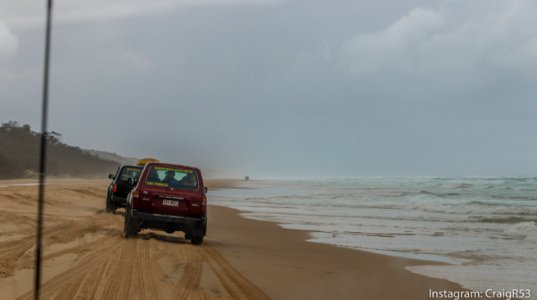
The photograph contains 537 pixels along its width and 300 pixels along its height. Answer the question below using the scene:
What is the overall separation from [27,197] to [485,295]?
20.4 metres

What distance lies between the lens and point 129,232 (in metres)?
14.2

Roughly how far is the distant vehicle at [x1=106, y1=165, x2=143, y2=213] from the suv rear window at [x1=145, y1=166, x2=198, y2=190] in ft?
27.2

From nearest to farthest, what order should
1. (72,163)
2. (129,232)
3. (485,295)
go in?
(485,295)
(129,232)
(72,163)

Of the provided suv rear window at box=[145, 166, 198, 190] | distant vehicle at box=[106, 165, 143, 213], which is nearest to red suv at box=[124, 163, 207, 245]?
suv rear window at box=[145, 166, 198, 190]

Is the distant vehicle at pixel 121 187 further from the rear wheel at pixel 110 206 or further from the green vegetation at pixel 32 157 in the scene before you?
the green vegetation at pixel 32 157

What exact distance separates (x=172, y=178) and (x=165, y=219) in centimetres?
103

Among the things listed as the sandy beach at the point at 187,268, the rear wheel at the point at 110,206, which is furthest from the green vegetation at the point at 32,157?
the sandy beach at the point at 187,268

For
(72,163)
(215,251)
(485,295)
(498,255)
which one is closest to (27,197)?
(215,251)

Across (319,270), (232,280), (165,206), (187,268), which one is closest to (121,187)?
(165,206)

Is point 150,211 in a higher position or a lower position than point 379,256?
higher

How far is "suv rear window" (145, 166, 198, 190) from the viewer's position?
14352 millimetres

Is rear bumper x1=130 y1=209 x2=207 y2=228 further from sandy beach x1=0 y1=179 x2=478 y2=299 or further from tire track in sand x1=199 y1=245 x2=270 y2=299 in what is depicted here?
tire track in sand x1=199 y1=245 x2=270 y2=299

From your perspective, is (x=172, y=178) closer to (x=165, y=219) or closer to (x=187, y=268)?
(x=165, y=219)

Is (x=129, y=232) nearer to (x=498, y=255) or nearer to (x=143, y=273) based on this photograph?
(x=143, y=273)
